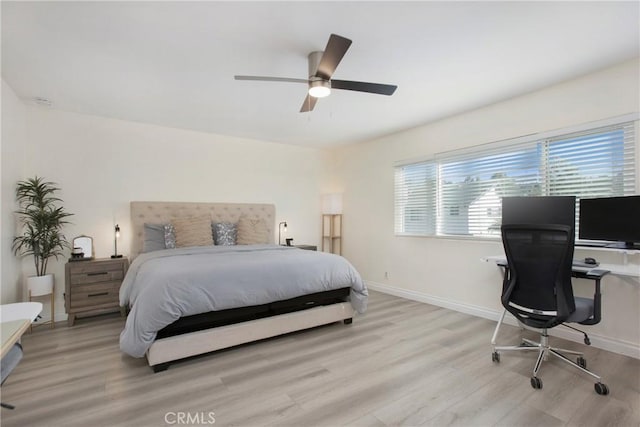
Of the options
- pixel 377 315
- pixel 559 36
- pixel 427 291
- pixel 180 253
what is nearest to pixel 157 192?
pixel 180 253

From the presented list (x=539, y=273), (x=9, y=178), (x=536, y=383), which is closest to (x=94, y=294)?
(x=9, y=178)

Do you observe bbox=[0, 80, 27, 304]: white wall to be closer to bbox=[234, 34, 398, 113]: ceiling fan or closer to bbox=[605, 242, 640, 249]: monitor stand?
bbox=[234, 34, 398, 113]: ceiling fan

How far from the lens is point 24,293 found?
136 inches

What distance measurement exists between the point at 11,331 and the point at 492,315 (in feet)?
13.4

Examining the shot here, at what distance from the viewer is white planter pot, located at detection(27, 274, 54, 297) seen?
3225mm

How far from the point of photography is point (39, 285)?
10.7ft

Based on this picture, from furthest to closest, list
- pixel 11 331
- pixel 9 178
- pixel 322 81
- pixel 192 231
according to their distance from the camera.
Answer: pixel 192 231 → pixel 9 178 → pixel 322 81 → pixel 11 331

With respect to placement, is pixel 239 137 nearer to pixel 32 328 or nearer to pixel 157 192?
pixel 157 192

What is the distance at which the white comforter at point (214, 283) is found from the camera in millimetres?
2268

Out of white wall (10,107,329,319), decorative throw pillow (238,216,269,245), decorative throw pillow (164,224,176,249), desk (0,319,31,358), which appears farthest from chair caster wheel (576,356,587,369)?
decorative throw pillow (164,224,176,249)

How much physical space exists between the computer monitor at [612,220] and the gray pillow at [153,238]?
466 centimetres

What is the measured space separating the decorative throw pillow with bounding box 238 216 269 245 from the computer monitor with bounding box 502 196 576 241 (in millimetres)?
3276

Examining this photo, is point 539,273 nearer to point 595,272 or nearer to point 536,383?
point 595,272

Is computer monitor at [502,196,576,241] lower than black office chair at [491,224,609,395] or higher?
higher
